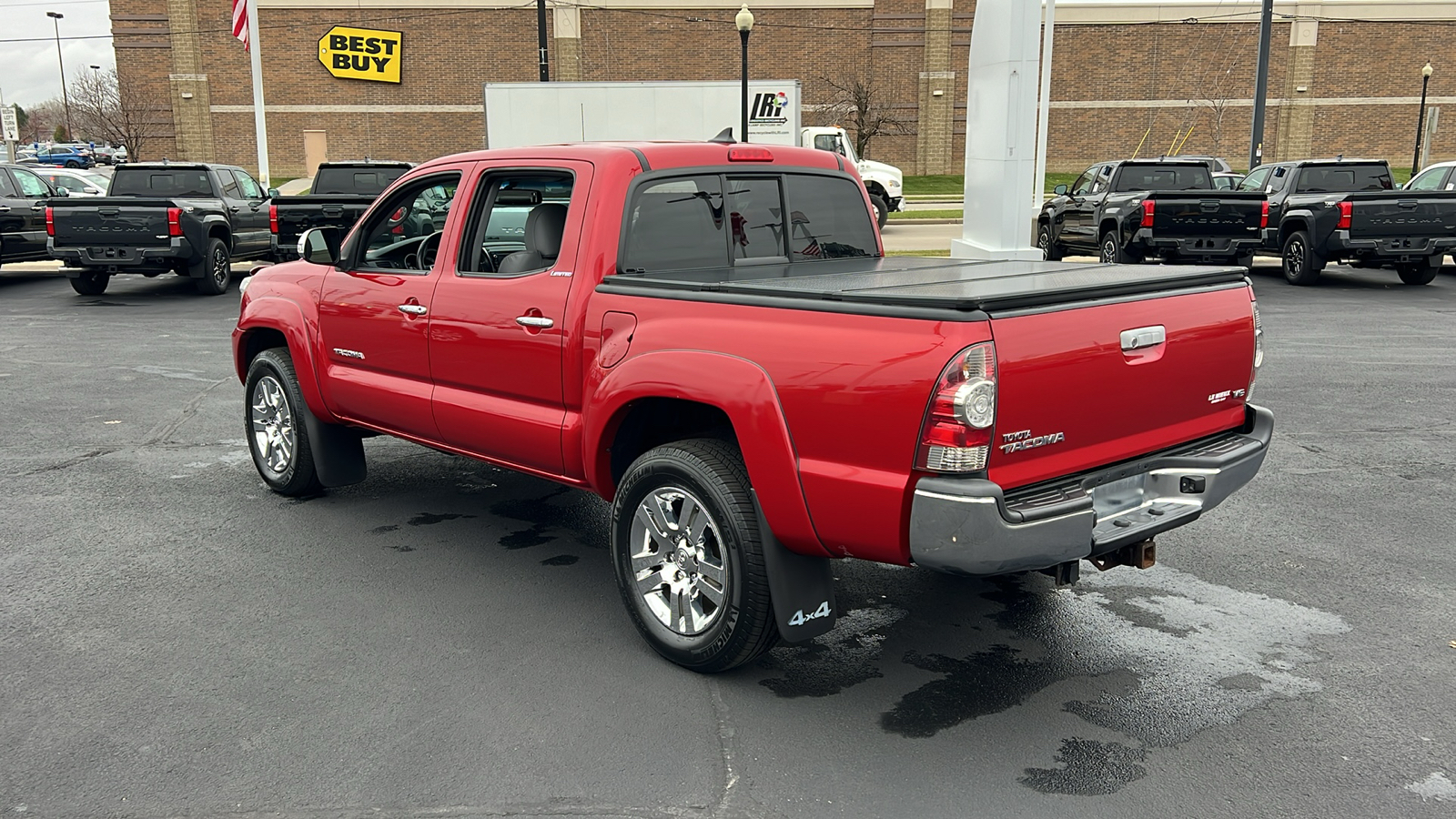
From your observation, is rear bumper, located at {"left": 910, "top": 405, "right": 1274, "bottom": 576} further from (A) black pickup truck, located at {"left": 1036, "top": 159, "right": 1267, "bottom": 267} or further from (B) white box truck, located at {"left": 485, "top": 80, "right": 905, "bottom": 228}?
(B) white box truck, located at {"left": 485, "top": 80, "right": 905, "bottom": 228}

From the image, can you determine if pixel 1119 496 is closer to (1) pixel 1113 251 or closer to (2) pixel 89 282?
(1) pixel 1113 251

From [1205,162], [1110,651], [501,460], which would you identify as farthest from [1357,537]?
[1205,162]

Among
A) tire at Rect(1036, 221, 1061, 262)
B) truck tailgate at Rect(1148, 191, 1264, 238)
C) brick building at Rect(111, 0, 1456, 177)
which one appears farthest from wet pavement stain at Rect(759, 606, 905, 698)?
brick building at Rect(111, 0, 1456, 177)

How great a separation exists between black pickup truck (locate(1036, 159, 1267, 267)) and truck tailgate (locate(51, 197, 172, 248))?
12863mm

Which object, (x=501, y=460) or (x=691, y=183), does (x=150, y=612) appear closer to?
(x=501, y=460)

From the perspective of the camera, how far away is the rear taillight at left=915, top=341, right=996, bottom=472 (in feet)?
11.1

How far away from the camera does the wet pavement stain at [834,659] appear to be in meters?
4.20

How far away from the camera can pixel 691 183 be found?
502 centimetres

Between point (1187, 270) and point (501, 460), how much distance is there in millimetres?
3022

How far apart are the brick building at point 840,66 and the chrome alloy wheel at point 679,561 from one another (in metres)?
43.2

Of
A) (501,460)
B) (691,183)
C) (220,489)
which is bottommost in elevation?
(220,489)

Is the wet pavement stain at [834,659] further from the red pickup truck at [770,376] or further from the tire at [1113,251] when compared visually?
the tire at [1113,251]

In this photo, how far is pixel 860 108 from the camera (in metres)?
44.6

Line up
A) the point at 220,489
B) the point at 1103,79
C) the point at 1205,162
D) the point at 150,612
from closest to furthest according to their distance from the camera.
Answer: the point at 150,612
the point at 220,489
the point at 1205,162
the point at 1103,79
